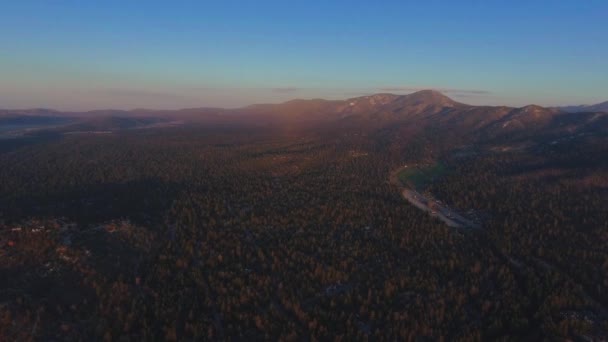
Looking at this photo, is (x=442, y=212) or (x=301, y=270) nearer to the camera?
(x=301, y=270)

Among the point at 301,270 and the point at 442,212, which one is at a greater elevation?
the point at 301,270

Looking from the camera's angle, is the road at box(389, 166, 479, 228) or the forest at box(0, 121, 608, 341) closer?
the forest at box(0, 121, 608, 341)

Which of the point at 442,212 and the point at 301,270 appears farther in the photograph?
the point at 442,212

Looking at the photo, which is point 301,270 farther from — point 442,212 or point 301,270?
point 442,212

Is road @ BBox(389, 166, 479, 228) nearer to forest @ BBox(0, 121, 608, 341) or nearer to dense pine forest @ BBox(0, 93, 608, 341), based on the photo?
dense pine forest @ BBox(0, 93, 608, 341)

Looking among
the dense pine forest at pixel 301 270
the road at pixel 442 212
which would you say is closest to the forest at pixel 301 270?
the dense pine forest at pixel 301 270

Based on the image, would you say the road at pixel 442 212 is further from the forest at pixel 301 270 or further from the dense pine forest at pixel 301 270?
the forest at pixel 301 270

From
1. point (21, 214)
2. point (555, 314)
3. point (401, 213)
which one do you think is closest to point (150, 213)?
point (21, 214)

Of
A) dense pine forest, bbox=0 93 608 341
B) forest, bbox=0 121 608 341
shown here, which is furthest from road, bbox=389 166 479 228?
forest, bbox=0 121 608 341

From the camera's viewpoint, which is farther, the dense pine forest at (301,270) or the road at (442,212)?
the road at (442,212)

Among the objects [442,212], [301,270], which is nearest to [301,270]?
[301,270]

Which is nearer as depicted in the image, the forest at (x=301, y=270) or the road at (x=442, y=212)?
the forest at (x=301, y=270)
